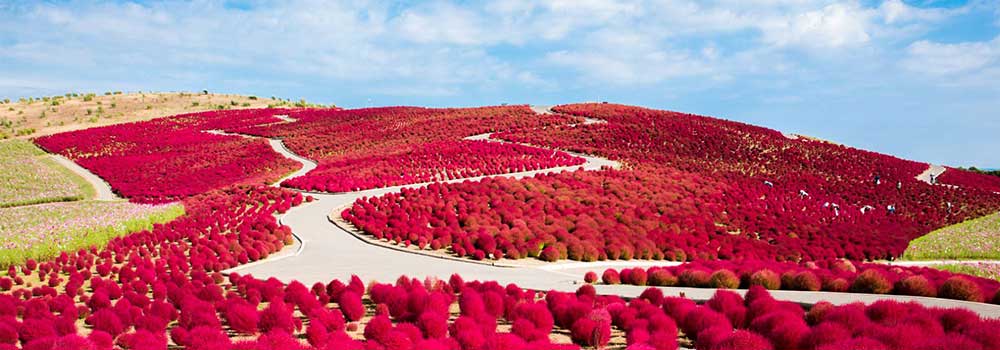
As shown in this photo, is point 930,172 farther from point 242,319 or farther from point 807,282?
point 242,319

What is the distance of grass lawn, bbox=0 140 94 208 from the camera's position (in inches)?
1305

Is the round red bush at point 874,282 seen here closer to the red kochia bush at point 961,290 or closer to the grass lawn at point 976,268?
the red kochia bush at point 961,290

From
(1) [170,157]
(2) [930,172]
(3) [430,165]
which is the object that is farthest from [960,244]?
(1) [170,157]

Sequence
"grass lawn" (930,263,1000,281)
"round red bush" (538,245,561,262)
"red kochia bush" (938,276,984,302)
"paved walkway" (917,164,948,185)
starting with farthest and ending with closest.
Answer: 1. "paved walkway" (917,164,948,185)
2. "grass lawn" (930,263,1000,281)
3. "round red bush" (538,245,561,262)
4. "red kochia bush" (938,276,984,302)

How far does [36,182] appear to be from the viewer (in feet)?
124

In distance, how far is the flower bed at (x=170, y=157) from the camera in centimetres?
3559

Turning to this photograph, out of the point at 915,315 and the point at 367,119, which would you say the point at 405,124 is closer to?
the point at 367,119

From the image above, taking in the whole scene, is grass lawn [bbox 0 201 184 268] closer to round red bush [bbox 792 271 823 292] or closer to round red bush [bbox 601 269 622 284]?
round red bush [bbox 601 269 622 284]

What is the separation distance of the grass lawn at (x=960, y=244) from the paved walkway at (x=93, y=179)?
36263 mm

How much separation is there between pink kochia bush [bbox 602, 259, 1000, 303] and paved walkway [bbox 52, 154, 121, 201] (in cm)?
3047

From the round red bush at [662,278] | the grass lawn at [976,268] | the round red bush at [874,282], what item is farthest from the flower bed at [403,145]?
the round red bush at [874,282]

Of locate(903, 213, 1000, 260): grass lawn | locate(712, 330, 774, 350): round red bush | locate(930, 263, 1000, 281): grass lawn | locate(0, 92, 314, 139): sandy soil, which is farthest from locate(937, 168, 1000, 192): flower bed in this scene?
locate(0, 92, 314, 139): sandy soil

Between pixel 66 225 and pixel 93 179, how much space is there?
74.3ft

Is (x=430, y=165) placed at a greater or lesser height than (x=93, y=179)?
greater
